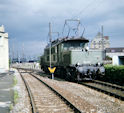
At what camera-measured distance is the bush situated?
45.4 ft

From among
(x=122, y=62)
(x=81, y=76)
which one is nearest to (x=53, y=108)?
(x=81, y=76)

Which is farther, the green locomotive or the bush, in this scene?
the green locomotive

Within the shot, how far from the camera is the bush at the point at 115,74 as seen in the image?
13.8 m

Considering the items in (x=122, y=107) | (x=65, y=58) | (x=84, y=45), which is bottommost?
(x=122, y=107)

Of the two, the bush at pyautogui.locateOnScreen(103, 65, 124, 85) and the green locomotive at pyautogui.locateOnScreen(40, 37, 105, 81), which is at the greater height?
the green locomotive at pyautogui.locateOnScreen(40, 37, 105, 81)

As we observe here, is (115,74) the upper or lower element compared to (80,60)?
lower

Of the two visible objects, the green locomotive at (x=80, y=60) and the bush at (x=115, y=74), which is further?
the green locomotive at (x=80, y=60)

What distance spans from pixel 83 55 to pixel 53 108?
849 cm

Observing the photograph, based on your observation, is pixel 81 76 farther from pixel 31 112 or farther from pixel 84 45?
pixel 31 112

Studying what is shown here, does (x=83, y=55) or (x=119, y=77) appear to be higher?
(x=83, y=55)

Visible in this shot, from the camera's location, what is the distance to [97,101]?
8312 mm

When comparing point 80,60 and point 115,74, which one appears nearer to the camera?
point 115,74

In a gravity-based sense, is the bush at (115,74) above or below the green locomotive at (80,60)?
below

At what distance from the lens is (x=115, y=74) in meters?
14.6
